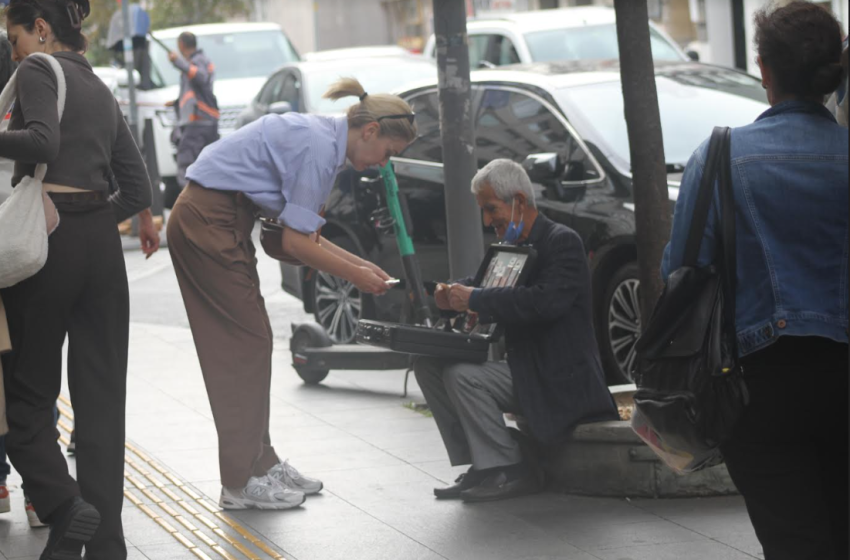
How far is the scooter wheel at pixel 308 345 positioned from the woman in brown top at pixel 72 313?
3.59 meters

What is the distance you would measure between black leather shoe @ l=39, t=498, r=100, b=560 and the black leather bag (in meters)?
2.01

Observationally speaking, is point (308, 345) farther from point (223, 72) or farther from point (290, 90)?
point (223, 72)

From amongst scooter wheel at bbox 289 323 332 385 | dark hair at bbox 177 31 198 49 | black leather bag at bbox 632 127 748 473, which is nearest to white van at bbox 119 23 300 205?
dark hair at bbox 177 31 198 49

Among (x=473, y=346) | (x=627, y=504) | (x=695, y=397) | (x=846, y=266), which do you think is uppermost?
(x=846, y=266)

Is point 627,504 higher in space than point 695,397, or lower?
lower

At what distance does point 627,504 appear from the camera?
18.9 ft

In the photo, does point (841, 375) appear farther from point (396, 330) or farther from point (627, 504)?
point (396, 330)

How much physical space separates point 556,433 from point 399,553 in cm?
92

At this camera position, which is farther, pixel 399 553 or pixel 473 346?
pixel 473 346

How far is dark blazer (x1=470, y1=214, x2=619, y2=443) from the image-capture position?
19.1 feet

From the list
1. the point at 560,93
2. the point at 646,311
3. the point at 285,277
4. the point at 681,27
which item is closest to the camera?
the point at 646,311

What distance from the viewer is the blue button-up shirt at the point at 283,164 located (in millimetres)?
5832

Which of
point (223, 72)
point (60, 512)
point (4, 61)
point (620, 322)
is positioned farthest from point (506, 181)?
point (223, 72)

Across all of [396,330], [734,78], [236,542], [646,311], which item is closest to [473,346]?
[396,330]
